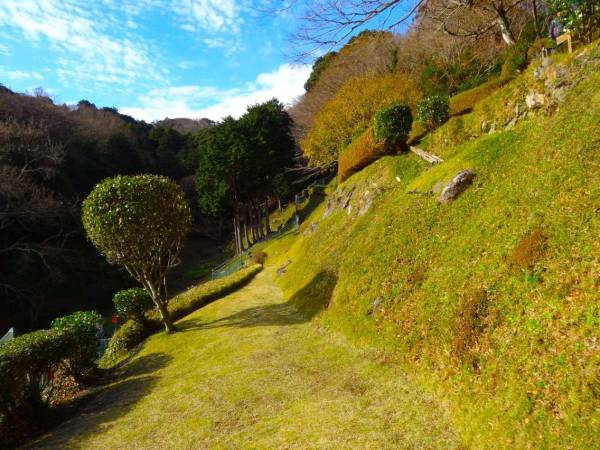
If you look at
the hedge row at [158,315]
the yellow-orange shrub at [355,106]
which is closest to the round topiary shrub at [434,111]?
the yellow-orange shrub at [355,106]

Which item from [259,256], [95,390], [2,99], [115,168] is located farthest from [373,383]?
[2,99]

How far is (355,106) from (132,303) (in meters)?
22.4

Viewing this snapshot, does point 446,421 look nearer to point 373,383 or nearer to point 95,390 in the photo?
point 373,383

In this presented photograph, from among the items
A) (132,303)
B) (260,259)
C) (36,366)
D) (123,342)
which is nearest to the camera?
(36,366)

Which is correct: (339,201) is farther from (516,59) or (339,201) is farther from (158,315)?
(158,315)

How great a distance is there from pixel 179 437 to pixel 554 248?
8.21 metres

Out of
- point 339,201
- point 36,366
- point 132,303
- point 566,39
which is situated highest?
point 566,39

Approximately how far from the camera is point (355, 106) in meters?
30.6

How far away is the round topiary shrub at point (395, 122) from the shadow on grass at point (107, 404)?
51.5 ft

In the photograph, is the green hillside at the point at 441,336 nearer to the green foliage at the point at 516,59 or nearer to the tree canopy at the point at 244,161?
the green foliage at the point at 516,59

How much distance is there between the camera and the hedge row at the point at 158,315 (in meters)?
16.8

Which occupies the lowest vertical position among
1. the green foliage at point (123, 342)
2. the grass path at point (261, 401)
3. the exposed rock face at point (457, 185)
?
the grass path at point (261, 401)

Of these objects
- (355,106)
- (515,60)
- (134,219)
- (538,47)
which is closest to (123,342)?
(134,219)

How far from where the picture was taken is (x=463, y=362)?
679cm
